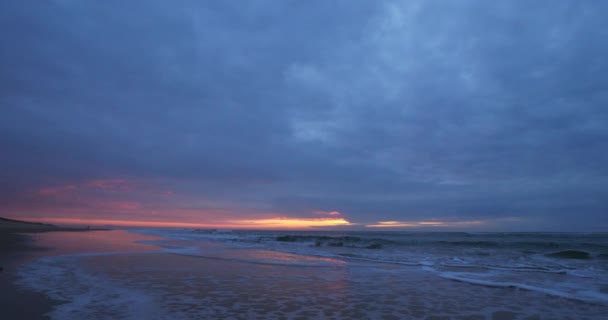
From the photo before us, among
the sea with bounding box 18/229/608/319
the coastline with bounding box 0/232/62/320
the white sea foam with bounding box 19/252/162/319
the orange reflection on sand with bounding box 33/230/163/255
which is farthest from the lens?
the orange reflection on sand with bounding box 33/230/163/255

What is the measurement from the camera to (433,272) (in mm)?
15234

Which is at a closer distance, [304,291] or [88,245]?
[304,291]

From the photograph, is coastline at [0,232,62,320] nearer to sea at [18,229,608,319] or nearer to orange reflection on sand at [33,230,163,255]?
sea at [18,229,608,319]

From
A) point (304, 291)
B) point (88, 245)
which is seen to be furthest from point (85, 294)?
point (88, 245)

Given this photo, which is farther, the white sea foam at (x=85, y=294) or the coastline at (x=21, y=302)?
the white sea foam at (x=85, y=294)

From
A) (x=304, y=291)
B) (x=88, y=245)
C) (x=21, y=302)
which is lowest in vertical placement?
(x=304, y=291)

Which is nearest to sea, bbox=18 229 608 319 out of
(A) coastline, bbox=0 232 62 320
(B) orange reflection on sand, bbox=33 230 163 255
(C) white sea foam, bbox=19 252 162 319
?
(C) white sea foam, bbox=19 252 162 319

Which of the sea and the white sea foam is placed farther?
the sea

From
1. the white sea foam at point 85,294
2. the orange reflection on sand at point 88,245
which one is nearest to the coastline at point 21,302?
the white sea foam at point 85,294

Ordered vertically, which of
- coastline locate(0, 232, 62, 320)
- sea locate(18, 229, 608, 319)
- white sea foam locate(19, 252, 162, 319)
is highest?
coastline locate(0, 232, 62, 320)

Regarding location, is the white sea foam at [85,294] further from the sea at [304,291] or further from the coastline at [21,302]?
the coastline at [21,302]

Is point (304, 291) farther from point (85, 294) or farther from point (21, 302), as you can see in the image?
point (21, 302)

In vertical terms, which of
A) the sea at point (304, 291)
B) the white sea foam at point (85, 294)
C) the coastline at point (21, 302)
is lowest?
the sea at point (304, 291)

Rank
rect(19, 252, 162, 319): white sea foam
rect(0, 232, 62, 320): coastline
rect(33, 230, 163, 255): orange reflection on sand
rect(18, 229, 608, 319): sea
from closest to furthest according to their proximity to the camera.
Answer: rect(0, 232, 62, 320): coastline
rect(19, 252, 162, 319): white sea foam
rect(18, 229, 608, 319): sea
rect(33, 230, 163, 255): orange reflection on sand
